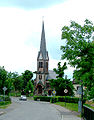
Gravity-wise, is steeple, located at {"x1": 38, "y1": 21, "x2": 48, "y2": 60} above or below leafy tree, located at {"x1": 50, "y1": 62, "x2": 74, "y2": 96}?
above

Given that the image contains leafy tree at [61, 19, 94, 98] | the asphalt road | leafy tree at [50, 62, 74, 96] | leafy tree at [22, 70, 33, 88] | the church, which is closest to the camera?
the asphalt road

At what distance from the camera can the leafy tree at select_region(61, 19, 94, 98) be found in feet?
84.7

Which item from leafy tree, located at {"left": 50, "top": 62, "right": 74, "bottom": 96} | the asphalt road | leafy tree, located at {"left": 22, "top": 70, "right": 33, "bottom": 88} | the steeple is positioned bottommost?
the asphalt road

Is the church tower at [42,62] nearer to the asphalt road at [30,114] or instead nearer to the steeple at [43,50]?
the steeple at [43,50]

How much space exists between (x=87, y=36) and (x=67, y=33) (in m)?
2.44

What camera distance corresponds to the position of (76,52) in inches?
1065

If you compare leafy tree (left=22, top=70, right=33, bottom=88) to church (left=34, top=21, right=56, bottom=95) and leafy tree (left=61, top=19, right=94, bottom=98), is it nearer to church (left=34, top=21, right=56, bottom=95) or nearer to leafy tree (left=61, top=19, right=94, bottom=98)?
church (left=34, top=21, right=56, bottom=95)

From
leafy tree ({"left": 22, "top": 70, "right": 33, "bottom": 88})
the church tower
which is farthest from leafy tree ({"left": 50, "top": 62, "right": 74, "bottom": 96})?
leafy tree ({"left": 22, "top": 70, "right": 33, "bottom": 88})

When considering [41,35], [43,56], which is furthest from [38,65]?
[41,35]

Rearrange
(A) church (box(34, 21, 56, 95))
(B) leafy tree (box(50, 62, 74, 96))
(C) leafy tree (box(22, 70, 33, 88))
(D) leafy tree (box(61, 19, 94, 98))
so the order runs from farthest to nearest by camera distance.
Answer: (C) leafy tree (box(22, 70, 33, 88))
(A) church (box(34, 21, 56, 95))
(B) leafy tree (box(50, 62, 74, 96))
(D) leafy tree (box(61, 19, 94, 98))

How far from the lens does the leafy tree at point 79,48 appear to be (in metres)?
25.8

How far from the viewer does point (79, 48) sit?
88.7 feet

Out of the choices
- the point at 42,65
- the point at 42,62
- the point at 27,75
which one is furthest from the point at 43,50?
the point at 27,75

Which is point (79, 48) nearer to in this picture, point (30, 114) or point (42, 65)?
point (30, 114)
